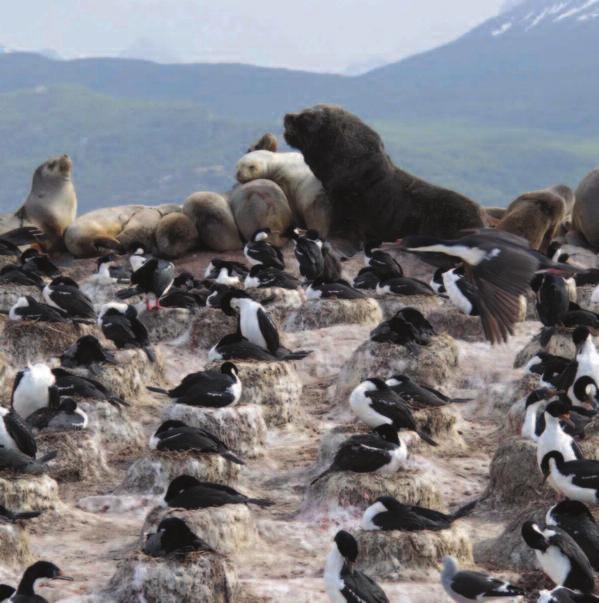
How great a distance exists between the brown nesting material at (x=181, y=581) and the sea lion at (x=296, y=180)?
17.6m

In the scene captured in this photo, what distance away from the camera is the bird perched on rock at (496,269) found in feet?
39.3

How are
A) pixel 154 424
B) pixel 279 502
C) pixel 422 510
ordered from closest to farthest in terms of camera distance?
pixel 422 510 < pixel 279 502 < pixel 154 424

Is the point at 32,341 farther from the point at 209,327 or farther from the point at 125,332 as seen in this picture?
the point at 209,327

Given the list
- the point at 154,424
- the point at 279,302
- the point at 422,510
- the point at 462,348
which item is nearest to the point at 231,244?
the point at 279,302

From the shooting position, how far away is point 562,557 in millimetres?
10500

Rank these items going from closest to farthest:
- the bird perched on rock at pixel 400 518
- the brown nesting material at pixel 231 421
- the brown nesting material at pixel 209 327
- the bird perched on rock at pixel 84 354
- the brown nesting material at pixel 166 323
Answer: the bird perched on rock at pixel 400 518 → the brown nesting material at pixel 231 421 → the bird perched on rock at pixel 84 354 → the brown nesting material at pixel 209 327 → the brown nesting material at pixel 166 323

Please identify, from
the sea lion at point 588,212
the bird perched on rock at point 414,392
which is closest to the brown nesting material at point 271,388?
the bird perched on rock at point 414,392

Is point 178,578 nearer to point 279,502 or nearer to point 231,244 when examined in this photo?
point 279,502

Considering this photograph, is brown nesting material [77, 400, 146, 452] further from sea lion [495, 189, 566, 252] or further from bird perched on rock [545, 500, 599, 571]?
sea lion [495, 189, 566, 252]

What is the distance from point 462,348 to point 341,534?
10.3 meters

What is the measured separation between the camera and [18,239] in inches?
1096

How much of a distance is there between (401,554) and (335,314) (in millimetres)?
10005

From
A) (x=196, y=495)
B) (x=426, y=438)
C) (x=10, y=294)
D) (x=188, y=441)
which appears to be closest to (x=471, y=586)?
(x=196, y=495)

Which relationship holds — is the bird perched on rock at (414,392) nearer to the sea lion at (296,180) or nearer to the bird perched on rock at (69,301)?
the bird perched on rock at (69,301)
